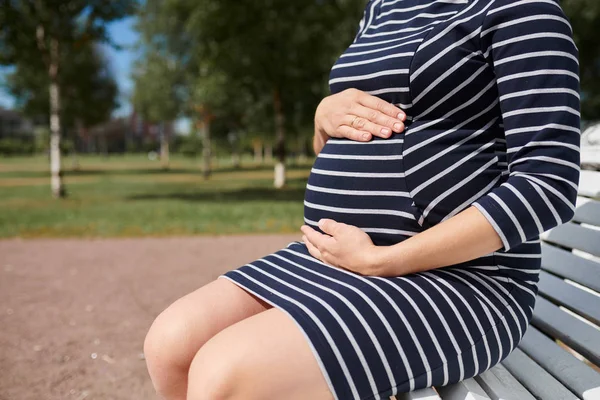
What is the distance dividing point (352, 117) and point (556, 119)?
540mm

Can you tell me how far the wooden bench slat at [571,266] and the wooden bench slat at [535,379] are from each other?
1.24 ft

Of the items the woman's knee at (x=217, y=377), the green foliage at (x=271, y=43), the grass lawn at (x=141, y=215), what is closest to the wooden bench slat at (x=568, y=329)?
the woman's knee at (x=217, y=377)

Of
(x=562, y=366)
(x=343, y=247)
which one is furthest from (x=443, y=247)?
(x=562, y=366)

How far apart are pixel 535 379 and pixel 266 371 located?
30.9 inches

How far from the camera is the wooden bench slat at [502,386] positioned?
4.23ft

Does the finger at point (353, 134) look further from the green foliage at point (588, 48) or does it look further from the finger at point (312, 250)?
the green foliage at point (588, 48)

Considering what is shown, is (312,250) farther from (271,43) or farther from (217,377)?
(271,43)

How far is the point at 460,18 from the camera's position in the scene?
1.35 m

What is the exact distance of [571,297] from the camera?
1.82 m

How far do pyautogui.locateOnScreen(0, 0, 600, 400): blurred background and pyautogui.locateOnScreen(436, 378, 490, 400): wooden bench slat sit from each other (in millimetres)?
1304

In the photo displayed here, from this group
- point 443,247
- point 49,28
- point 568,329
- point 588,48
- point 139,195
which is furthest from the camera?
point 588,48

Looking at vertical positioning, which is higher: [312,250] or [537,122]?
[537,122]

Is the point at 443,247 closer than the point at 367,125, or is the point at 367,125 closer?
the point at 443,247

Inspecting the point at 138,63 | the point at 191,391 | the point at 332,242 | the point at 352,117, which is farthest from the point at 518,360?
the point at 138,63
